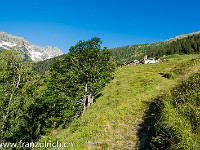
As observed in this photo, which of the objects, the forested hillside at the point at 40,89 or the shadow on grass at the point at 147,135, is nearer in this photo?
the shadow on grass at the point at 147,135

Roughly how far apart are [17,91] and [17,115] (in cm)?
402

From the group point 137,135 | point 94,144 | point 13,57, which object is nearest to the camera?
point 94,144

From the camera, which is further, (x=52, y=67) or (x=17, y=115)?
(x=52, y=67)

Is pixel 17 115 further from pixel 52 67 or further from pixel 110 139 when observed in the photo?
pixel 110 139

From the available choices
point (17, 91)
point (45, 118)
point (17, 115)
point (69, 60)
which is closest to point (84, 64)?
point (69, 60)

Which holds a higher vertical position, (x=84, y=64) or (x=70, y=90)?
(x=84, y=64)

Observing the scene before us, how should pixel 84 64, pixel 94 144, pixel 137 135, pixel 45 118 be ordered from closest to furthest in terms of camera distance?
pixel 94 144
pixel 137 135
pixel 84 64
pixel 45 118

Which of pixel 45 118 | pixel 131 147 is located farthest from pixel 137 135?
pixel 45 118

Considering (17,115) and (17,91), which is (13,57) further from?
(17,115)

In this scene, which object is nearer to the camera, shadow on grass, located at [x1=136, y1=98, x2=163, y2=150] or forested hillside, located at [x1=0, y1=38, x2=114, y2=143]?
shadow on grass, located at [x1=136, y1=98, x2=163, y2=150]

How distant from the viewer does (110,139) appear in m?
6.94

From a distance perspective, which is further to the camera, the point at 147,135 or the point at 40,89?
the point at 40,89

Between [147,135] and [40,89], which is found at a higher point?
[40,89]

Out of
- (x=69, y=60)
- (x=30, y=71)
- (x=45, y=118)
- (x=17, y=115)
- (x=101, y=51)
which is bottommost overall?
(x=45, y=118)
